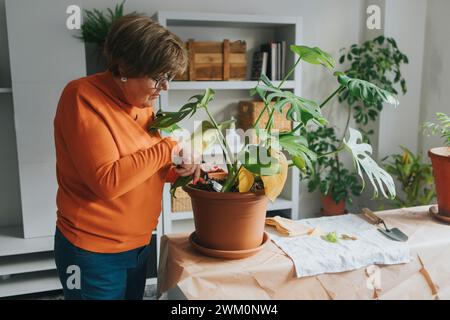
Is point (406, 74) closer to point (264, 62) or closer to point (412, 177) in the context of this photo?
point (412, 177)

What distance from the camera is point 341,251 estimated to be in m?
1.34

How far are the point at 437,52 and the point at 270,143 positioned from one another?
8.49 feet

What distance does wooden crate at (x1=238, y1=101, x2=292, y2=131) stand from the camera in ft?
9.58

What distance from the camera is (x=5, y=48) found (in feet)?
8.98

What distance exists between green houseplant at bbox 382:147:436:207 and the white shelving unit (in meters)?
0.77

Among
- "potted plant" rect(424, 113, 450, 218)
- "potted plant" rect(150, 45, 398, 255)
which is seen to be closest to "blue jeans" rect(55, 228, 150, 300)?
"potted plant" rect(150, 45, 398, 255)

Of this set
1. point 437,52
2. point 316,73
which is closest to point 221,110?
point 316,73

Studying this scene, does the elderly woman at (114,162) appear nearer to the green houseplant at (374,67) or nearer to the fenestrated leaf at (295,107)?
the fenestrated leaf at (295,107)

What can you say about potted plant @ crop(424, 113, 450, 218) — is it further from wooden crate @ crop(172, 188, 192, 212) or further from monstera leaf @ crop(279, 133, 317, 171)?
wooden crate @ crop(172, 188, 192, 212)

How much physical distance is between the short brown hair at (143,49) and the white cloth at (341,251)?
25.9 inches

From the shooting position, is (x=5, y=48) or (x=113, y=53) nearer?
(x=113, y=53)

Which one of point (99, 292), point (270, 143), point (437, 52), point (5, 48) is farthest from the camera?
point (437, 52)

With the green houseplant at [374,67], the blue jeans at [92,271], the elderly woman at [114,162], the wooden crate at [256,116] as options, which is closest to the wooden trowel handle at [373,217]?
the elderly woman at [114,162]

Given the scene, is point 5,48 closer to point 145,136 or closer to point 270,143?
point 145,136
